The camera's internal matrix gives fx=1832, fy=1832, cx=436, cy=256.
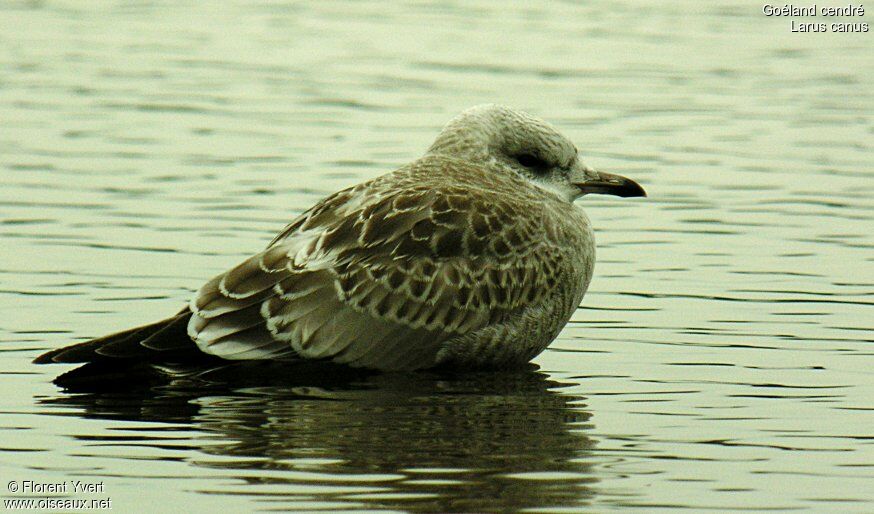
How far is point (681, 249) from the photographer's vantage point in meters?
13.3

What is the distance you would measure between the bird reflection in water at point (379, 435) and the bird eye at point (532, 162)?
137cm

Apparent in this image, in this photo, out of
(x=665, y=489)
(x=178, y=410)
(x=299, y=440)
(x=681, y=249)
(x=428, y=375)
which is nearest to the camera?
(x=665, y=489)

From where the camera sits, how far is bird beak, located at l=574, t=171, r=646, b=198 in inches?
434

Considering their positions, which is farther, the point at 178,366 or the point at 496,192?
the point at 496,192

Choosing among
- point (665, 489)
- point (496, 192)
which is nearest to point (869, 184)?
point (496, 192)

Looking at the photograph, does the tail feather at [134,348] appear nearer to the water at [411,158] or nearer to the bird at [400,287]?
the bird at [400,287]

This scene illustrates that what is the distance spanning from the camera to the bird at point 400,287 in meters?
9.45

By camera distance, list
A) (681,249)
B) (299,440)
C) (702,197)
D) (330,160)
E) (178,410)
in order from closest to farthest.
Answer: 1. (299,440)
2. (178,410)
3. (681,249)
4. (702,197)
5. (330,160)

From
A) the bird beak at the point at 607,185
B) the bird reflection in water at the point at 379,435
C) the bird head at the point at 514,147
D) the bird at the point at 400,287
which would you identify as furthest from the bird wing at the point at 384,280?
the bird beak at the point at 607,185

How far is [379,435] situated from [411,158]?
25.0 ft

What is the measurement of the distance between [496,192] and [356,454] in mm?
2463

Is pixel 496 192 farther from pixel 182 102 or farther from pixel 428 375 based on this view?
pixel 182 102

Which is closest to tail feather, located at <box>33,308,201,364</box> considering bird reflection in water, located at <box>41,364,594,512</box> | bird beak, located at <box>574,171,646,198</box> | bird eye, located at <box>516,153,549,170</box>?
bird reflection in water, located at <box>41,364,594,512</box>

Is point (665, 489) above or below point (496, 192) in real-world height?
below
